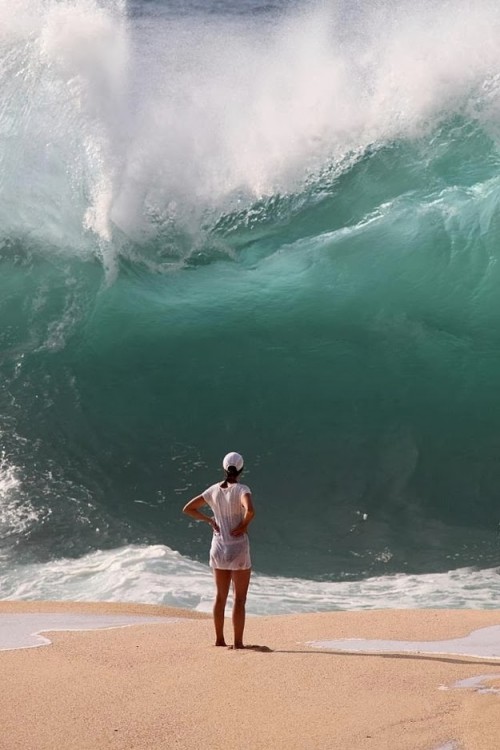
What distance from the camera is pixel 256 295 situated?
1480cm

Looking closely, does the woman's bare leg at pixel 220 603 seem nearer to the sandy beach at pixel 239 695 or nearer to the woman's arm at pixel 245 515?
the sandy beach at pixel 239 695

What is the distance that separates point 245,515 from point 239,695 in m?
1.34

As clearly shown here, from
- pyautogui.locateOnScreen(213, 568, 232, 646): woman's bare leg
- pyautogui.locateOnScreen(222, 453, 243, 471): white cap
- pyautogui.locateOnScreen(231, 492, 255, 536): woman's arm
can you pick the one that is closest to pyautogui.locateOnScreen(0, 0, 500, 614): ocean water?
pyautogui.locateOnScreen(213, 568, 232, 646): woman's bare leg

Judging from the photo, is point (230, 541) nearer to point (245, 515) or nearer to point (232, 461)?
point (245, 515)

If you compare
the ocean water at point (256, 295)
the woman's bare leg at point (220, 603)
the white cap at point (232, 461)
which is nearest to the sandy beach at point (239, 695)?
the woman's bare leg at point (220, 603)

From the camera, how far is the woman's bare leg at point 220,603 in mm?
6230

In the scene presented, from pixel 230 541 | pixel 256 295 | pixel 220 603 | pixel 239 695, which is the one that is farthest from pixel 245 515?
pixel 256 295

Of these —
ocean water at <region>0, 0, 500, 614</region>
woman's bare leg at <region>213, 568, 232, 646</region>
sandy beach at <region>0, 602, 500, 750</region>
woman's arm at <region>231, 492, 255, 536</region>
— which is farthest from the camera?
ocean water at <region>0, 0, 500, 614</region>

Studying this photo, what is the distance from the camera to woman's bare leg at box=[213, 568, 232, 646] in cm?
623

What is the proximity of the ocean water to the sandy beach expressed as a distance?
2772 millimetres

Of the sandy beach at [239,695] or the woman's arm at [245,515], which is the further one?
the woman's arm at [245,515]

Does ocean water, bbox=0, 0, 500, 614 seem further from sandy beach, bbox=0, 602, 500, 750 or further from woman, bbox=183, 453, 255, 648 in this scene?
sandy beach, bbox=0, 602, 500, 750

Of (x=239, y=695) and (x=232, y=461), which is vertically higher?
(x=232, y=461)

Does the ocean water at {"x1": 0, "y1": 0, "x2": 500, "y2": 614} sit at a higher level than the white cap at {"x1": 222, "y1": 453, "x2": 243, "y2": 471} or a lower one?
higher
